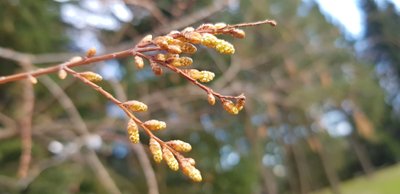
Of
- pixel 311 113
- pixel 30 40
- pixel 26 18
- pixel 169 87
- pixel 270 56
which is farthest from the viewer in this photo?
pixel 311 113

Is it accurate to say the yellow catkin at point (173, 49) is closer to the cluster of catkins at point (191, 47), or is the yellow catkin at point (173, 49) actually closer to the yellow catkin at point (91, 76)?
the cluster of catkins at point (191, 47)

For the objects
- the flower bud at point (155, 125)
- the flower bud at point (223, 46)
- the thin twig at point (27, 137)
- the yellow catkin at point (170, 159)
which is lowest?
the yellow catkin at point (170, 159)

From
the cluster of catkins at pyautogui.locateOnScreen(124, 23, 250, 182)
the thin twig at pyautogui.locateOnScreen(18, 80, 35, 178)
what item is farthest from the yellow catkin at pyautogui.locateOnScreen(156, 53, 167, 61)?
the thin twig at pyautogui.locateOnScreen(18, 80, 35, 178)

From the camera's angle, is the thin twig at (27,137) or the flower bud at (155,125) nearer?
the flower bud at (155,125)

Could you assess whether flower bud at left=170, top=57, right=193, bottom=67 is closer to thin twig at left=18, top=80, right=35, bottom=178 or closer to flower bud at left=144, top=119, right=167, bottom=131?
flower bud at left=144, top=119, right=167, bottom=131

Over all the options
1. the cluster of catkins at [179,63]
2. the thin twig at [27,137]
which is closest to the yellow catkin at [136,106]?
the cluster of catkins at [179,63]

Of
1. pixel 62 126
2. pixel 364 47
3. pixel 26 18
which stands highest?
pixel 364 47

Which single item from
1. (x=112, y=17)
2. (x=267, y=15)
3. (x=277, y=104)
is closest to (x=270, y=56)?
(x=277, y=104)

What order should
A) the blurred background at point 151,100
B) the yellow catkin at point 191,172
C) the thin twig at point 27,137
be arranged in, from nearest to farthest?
the yellow catkin at point 191,172 < the thin twig at point 27,137 < the blurred background at point 151,100

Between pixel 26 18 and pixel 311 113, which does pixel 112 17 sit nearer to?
pixel 26 18
